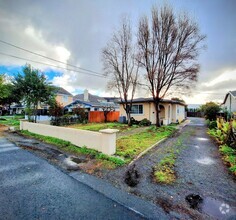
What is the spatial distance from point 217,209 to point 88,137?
533 centimetres

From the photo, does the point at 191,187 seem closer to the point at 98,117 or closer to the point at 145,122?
the point at 145,122

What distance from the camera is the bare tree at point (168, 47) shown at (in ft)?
42.7

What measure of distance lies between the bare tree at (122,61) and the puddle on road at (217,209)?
551 inches

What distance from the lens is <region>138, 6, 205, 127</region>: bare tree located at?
13.0 m

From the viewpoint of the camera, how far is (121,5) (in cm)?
1118

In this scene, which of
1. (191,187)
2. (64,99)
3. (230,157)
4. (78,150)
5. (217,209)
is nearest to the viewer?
(217,209)

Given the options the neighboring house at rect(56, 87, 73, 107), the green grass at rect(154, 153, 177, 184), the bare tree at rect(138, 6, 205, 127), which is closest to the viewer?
the green grass at rect(154, 153, 177, 184)

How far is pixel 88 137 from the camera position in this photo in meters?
6.89

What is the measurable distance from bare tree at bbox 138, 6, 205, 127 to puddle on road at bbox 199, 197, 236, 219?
39.0 ft

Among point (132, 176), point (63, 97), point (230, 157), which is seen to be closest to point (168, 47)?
point (230, 157)

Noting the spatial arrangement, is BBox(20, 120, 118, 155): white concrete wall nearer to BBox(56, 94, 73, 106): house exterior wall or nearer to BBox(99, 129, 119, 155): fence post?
BBox(99, 129, 119, 155): fence post

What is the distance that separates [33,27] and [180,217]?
14422 millimetres

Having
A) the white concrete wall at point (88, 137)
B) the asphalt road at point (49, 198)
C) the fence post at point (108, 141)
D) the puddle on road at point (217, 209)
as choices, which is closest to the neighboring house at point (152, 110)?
the white concrete wall at point (88, 137)

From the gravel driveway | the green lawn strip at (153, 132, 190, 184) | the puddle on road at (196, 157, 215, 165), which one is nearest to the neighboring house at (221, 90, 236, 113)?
the puddle on road at (196, 157, 215, 165)
